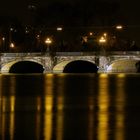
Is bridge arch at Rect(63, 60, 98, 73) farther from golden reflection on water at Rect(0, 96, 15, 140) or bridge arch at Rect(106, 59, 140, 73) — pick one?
golden reflection on water at Rect(0, 96, 15, 140)

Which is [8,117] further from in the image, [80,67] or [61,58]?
[80,67]

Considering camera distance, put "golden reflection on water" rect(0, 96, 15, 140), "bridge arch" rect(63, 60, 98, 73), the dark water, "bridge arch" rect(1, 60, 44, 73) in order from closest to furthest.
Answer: the dark water < "golden reflection on water" rect(0, 96, 15, 140) < "bridge arch" rect(1, 60, 44, 73) < "bridge arch" rect(63, 60, 98, 73)

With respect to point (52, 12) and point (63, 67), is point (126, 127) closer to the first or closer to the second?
point (63, 67)

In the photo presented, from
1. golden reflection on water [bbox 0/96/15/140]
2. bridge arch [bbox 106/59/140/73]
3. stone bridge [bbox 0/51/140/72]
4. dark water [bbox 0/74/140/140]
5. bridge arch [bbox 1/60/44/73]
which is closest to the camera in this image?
dark water [bbox 0/74/140/140]

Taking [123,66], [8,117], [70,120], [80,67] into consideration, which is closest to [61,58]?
[123,66]

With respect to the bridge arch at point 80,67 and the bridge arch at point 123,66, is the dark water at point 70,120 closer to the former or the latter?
the bridge arch at point 123,66

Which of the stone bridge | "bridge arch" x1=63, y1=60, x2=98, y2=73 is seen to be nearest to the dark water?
the stone bridge

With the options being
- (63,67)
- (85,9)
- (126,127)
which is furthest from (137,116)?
(85,9)

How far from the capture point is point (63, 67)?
8494 cm

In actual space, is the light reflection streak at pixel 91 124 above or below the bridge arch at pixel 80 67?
below

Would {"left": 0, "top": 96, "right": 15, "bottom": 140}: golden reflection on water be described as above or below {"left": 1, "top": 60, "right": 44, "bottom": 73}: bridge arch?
below

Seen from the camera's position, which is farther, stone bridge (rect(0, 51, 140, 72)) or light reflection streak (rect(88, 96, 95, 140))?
stone bridge (rect(0, 51, 140, 72))

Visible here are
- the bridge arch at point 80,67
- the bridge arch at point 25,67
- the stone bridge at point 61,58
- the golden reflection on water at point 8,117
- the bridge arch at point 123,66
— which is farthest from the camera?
the bridge arch at point 80,67

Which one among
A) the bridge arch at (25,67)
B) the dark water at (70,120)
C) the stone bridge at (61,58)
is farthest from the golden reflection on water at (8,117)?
the bridge arch at (25,67)
